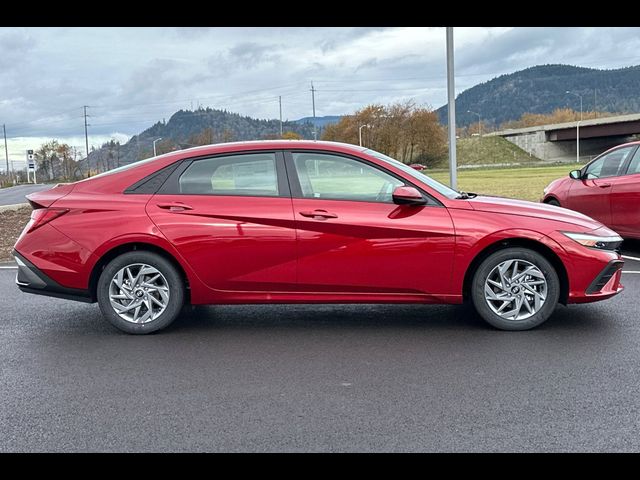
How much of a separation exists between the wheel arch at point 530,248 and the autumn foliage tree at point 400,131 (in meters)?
65.7

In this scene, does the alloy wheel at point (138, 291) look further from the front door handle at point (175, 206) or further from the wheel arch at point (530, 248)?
the wheel arch at point (530, 248)

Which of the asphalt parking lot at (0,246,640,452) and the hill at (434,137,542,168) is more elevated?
the hill at (434,137,542,168)

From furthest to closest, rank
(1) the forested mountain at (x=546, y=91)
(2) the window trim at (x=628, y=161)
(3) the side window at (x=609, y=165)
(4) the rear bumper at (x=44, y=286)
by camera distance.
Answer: (1) the forested mountain at (x=546, y=91) < (3) the side window at (x=609, y=165) < (2) the window trim at (x=628, y=161) < (4) the rear bumper at (x=44, y=286)

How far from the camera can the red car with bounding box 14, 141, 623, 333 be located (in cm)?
552

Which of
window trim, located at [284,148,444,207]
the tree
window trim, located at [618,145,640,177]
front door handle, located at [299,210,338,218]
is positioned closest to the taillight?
window trim, located at [284,148,444,207]

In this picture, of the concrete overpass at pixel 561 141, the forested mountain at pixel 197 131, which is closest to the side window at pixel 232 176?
the forested mountain at pixel 197 131

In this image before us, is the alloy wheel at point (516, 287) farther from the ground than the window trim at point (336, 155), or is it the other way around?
the window trim at point (336, 155)

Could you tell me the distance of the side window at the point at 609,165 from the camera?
9484 millimetres

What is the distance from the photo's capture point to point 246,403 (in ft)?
13.2

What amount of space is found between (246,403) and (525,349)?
2264 mm

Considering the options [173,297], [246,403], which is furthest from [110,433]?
[173,297]

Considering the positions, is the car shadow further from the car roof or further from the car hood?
the car roof

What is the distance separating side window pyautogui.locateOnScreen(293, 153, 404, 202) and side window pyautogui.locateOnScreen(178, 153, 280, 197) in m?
0.27

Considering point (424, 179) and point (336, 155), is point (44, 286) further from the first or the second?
point (424, 179)
